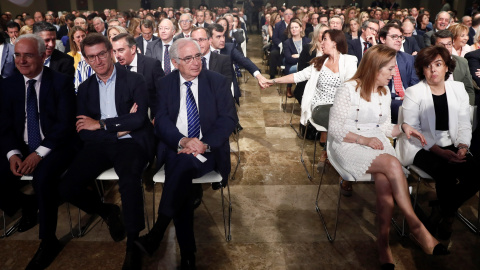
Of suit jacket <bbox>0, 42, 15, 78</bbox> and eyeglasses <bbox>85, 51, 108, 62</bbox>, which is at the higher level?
eyeglasses <bbox>85, 51, 108, 62</bbox>

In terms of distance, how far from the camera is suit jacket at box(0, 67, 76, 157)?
2898mm

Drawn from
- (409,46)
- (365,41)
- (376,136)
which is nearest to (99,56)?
(376,136)

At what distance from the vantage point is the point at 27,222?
3.07 m

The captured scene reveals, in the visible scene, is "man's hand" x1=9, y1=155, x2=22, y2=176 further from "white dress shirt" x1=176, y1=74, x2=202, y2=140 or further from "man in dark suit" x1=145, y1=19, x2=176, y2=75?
"man in dark suit" x1=145, y1=19, x2=176, y2=75

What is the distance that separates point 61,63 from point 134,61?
0.74m

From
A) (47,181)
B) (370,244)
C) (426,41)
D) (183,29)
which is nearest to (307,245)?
(370,244)

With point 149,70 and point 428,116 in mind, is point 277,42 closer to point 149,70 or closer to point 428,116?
point 149,70

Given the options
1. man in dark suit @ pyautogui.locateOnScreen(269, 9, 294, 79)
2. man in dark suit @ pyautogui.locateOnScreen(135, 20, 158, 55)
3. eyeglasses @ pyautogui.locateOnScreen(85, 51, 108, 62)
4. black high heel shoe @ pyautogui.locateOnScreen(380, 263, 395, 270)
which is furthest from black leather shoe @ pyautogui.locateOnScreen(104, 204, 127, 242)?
man in dark suit @ pyautogui.locateOnScreen(269, 9, 294, 79)

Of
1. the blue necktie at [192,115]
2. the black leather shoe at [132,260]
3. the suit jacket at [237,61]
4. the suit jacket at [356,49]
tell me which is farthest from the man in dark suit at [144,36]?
the black leather shoe at [132,260]

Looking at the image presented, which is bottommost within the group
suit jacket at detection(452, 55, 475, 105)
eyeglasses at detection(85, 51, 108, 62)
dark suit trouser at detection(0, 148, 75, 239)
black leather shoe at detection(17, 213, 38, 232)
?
black leather shoe at detection(17, 213, 38, 232)

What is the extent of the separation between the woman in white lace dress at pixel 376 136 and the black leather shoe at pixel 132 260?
1559 mm

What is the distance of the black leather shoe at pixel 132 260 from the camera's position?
2.49 metres

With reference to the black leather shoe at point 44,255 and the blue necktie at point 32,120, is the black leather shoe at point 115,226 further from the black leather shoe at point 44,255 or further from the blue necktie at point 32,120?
the blue necktie at point 32,120

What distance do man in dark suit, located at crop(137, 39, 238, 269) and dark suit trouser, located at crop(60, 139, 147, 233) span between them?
0.22 metres
